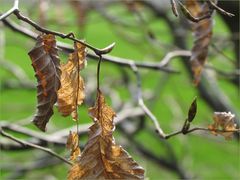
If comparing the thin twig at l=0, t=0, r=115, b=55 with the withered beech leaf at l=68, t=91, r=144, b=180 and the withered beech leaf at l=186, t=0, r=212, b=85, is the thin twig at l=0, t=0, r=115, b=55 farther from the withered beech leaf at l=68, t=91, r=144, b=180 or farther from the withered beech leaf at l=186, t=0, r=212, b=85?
the withered beech leaf at l=186, t=0, r=212, b=85

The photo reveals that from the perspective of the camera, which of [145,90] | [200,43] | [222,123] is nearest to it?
[222,123]

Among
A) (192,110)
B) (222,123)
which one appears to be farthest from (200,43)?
(192,110)

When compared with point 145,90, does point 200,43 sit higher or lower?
higher

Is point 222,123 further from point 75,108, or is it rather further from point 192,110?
point 75,108

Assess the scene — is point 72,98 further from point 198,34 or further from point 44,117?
point 198,34

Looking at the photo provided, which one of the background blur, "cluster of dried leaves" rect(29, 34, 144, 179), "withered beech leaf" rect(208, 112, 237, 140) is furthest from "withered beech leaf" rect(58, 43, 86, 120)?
the background blur

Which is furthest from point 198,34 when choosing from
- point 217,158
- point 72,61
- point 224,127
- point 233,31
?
point 217,158

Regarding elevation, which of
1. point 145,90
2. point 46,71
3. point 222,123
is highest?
point 46,71

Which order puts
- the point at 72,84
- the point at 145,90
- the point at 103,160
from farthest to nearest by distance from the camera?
the point at 145,90 < the point at 72,84 < the point at 103,160

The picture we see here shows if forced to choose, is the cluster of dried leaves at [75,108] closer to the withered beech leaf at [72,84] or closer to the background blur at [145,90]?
the withered beech leaf at [72,84]
